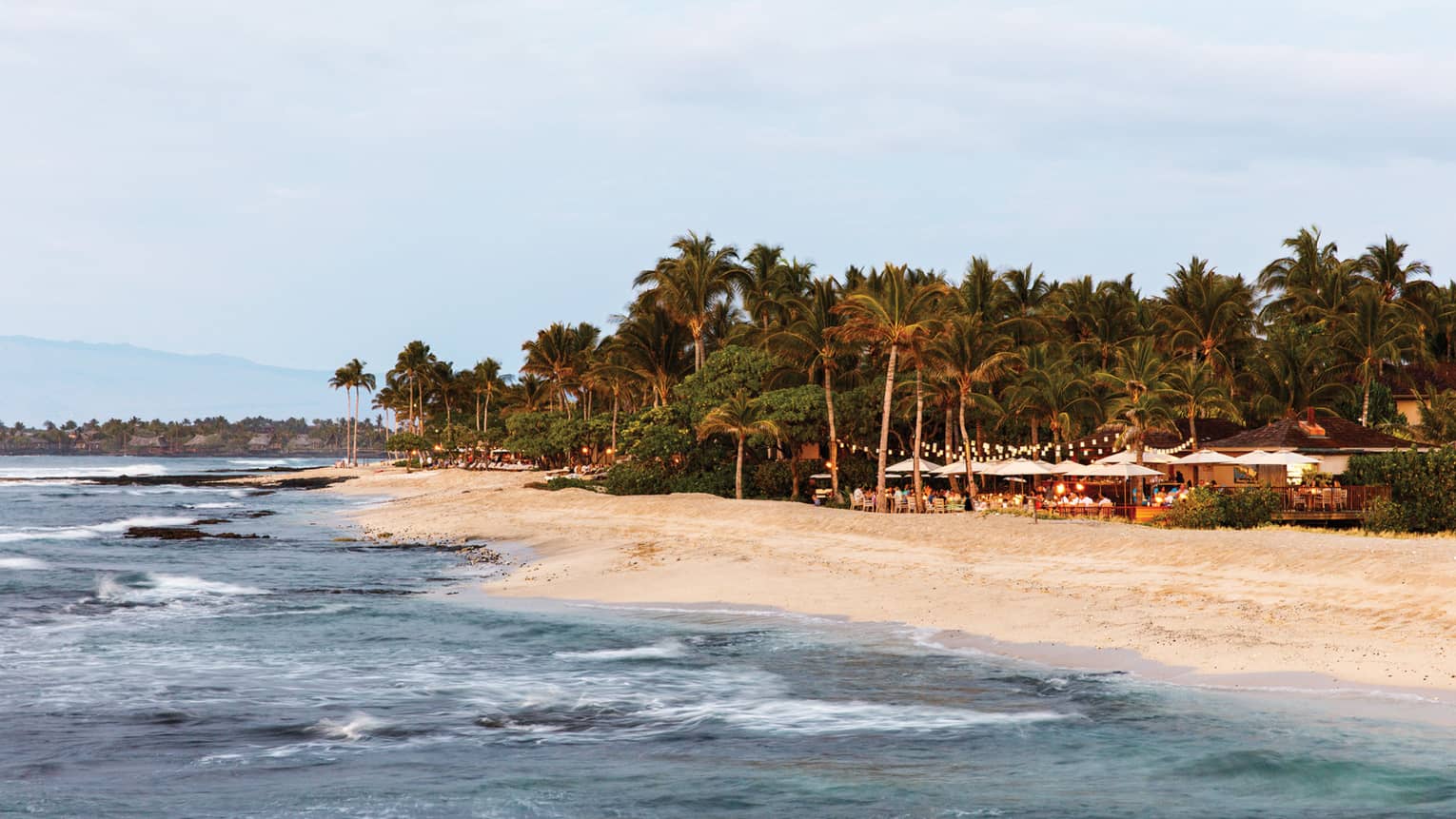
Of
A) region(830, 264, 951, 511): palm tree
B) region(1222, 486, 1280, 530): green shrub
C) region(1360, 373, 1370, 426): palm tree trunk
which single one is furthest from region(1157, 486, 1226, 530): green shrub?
region(1360, 373, 1370, 426): palm tree trunk

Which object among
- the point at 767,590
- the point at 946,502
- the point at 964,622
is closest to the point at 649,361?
the point at 946,502

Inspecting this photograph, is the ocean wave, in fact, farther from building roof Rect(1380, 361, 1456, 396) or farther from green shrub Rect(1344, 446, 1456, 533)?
building roof Rect(1380, 361, 1456, 396)

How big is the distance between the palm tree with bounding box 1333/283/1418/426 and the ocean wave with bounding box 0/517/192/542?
60497 mm

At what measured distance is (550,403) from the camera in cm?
13225

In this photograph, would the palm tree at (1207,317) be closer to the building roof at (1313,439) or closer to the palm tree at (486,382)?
the building roof at (1313,439)

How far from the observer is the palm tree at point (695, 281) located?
60.9 metres

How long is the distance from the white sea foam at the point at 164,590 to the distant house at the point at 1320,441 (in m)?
33.4

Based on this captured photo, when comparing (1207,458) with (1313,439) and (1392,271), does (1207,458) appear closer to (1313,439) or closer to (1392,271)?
(1313,439)

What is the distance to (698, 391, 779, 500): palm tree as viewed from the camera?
5016cm

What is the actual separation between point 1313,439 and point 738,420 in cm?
2250

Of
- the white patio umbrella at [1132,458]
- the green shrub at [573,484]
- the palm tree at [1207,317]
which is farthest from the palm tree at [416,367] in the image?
the white patio umbrella at [1132,458]

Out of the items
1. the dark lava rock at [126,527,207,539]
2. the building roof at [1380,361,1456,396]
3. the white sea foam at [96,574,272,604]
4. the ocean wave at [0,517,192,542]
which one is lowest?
the ocean wave at [0,517,192,542]

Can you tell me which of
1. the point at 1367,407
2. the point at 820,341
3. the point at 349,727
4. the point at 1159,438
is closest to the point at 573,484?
the point at 820,341

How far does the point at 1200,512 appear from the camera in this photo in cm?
3250
